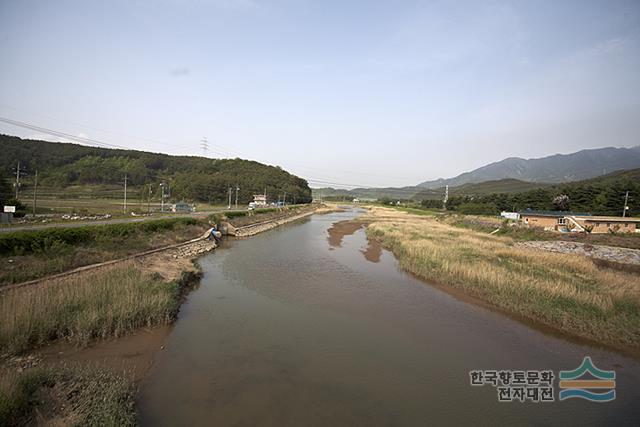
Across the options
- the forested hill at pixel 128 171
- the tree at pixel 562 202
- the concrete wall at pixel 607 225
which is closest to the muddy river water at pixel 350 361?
the concrete wall at pixel 607 225

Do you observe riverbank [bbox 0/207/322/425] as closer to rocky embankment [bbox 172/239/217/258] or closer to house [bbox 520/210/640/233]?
rocky embankment [bbox 172/239/217/258]

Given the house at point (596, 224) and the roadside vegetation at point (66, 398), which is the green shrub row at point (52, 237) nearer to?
the roadside vegetation at point (66, 398)

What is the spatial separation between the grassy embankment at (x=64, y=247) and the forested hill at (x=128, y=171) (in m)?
56.7

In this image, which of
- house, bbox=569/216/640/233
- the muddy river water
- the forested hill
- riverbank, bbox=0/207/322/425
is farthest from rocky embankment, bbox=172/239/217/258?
the forested hill

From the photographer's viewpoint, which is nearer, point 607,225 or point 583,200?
point 607,225

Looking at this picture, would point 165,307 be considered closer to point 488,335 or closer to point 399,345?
point 399,345

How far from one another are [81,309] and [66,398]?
4.65 meters

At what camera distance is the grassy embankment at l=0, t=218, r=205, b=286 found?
36.7 ft

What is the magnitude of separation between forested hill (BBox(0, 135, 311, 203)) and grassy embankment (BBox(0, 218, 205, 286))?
5665 centimetres

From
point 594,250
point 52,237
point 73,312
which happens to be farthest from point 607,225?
point 52,237

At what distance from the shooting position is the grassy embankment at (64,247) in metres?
11.2

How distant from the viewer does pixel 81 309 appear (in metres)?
8.91

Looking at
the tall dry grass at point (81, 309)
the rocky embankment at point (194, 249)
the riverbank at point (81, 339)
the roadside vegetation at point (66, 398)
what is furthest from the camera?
the rocky embankment at point (194, 249)

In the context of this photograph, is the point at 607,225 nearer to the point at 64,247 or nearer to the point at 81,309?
the point at 81,309
